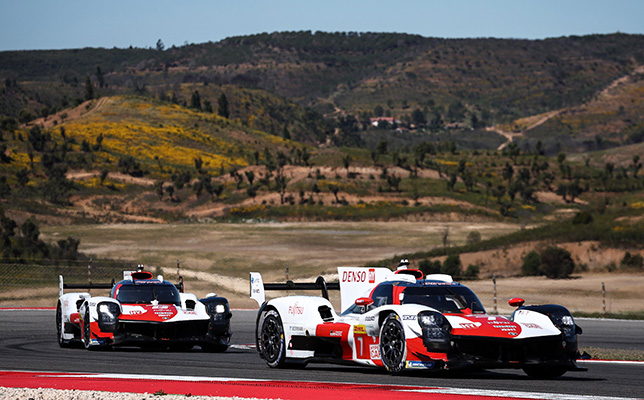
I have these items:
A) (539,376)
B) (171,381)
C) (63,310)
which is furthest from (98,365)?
(539,376)

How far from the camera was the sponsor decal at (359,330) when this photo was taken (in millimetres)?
13023

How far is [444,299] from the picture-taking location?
513 inches

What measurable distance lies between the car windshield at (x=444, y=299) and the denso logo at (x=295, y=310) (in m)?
2.00

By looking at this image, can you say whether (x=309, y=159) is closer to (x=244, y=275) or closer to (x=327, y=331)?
(x=244, y=275)

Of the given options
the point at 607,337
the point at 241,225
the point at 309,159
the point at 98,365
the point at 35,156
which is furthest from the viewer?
the point at 309,159

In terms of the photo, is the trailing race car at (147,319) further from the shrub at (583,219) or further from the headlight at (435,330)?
the shrub at (583,219)

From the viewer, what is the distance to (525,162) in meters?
122

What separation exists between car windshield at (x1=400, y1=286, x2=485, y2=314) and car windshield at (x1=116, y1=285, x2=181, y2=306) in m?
7.42

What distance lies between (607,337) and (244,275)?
1121 inches

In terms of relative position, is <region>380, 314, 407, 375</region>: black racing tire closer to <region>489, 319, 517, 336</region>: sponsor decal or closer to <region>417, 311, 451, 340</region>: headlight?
<region>417, 311, 451, 340</region>: headlight

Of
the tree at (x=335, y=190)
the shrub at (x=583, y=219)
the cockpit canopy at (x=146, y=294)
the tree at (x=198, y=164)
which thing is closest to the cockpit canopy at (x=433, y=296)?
the cockpit canopy at (x=146, y=294)

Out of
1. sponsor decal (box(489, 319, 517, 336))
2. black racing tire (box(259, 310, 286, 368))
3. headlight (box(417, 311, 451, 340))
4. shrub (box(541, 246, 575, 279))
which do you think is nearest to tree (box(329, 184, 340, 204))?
shrub (box(541, 246, 575, 279))

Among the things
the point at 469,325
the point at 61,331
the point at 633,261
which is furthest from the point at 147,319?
the point at 633,261

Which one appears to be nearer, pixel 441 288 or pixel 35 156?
pixel 441 288
